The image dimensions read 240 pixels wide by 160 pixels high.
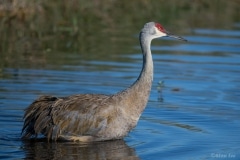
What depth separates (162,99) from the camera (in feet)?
42.7

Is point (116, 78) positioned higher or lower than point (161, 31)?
lower

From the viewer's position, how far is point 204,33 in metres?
20.8

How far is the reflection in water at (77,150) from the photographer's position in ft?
31.2

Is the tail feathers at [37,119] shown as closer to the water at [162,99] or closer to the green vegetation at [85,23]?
the water at [162,99]

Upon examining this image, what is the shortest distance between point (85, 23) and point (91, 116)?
1096 centimetres

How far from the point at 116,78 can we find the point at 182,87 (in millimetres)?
1291

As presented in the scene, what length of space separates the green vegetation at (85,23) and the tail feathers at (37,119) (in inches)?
183

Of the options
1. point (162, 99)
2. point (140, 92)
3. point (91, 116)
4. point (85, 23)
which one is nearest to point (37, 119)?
point (91, 116)

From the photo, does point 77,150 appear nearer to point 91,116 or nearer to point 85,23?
point 91,116

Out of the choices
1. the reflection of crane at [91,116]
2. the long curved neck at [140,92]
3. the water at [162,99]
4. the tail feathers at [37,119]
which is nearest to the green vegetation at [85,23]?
the water at [162,99]

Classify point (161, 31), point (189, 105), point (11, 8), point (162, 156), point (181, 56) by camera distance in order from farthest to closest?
point (11, 8) → point (181, 56) → point (189, 105) → point (161, 31) → point (162, 156)

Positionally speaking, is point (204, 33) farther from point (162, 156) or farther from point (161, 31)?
point (162, 156)

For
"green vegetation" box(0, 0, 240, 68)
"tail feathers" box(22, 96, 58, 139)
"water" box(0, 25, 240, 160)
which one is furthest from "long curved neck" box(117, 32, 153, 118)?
"green vegetation" box(0, 0, 240, 68)

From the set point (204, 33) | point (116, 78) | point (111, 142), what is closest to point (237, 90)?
point (116, 78)
